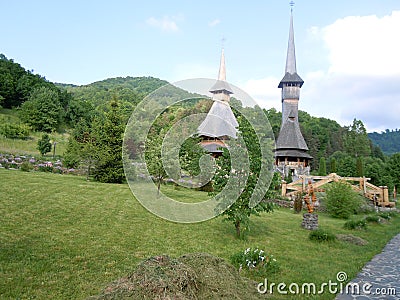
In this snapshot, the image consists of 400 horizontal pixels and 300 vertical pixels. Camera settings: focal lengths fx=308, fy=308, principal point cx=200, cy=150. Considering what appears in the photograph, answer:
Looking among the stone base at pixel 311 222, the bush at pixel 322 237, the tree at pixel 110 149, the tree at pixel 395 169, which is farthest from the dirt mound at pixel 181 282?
the tree at pixel 395 169

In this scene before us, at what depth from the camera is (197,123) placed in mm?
7102

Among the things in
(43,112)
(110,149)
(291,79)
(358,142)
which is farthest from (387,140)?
(110,149)

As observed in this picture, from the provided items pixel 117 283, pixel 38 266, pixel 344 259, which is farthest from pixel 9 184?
pixel 344 259

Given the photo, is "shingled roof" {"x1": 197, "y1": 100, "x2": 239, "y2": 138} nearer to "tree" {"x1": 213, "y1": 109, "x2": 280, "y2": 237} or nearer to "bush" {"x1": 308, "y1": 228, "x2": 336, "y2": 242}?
"tree" {"x1": 213, "y1": 109, "x2": 280, "y2": 237}

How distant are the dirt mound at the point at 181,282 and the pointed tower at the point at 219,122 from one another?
350 cm

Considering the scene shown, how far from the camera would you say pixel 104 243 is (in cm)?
675

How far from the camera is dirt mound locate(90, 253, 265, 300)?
3059 mm

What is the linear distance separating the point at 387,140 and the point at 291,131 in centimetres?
9671

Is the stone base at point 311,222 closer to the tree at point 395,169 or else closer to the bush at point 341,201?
the bush at point 341,201

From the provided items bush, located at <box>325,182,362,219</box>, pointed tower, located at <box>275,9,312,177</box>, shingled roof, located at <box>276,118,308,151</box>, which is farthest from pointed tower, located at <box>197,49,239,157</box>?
shingled roof, located at <box>276,118,308,151</box>

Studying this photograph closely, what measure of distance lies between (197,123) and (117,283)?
14.2ft

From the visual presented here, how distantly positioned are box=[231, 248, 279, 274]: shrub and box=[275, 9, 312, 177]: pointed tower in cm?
2947

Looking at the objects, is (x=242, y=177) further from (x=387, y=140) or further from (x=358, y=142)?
(x=387, y=140)

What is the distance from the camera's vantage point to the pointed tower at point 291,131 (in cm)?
3738
